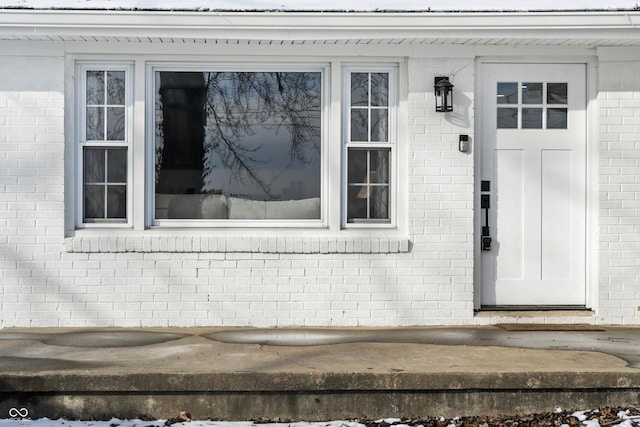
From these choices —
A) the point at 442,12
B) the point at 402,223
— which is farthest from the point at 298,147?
the point at 442,12

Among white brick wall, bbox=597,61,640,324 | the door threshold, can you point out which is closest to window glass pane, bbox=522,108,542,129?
white brick wall, bbox=597,61,640,324

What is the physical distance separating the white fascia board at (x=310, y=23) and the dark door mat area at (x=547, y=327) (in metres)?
2.80

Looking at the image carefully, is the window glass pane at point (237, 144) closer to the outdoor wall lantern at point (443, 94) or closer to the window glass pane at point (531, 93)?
the outdoor wall lantern at point (443, 94)

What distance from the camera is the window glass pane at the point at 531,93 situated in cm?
729

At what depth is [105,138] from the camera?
7.16m

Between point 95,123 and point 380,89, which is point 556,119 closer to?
point 380,89

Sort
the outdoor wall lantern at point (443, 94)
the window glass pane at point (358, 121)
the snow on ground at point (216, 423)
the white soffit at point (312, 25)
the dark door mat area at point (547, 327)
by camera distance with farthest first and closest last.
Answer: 1. the window glass pane at point (358, 121)
2. the outdoor wall lantern at point (443, 94)
3. the dark door mat area at point (547, 327)
4. the white soffit at point (312, 25)
5. the snow on ground at point (216, 423)

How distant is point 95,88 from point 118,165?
2.66 feet

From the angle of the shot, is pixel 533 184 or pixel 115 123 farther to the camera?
pixel 533 184

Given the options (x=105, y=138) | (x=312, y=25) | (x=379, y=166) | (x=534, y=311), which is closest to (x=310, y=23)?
(x=312, y=25)

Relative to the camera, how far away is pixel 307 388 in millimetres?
4848

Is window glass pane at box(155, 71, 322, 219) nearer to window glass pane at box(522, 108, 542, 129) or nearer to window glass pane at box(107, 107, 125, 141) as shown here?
window glass pane at box(107, 107, 125, 141)

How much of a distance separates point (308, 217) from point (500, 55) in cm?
255

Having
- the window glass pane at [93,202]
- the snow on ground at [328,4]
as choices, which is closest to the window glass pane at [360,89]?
the snow on ground at [328,4]
